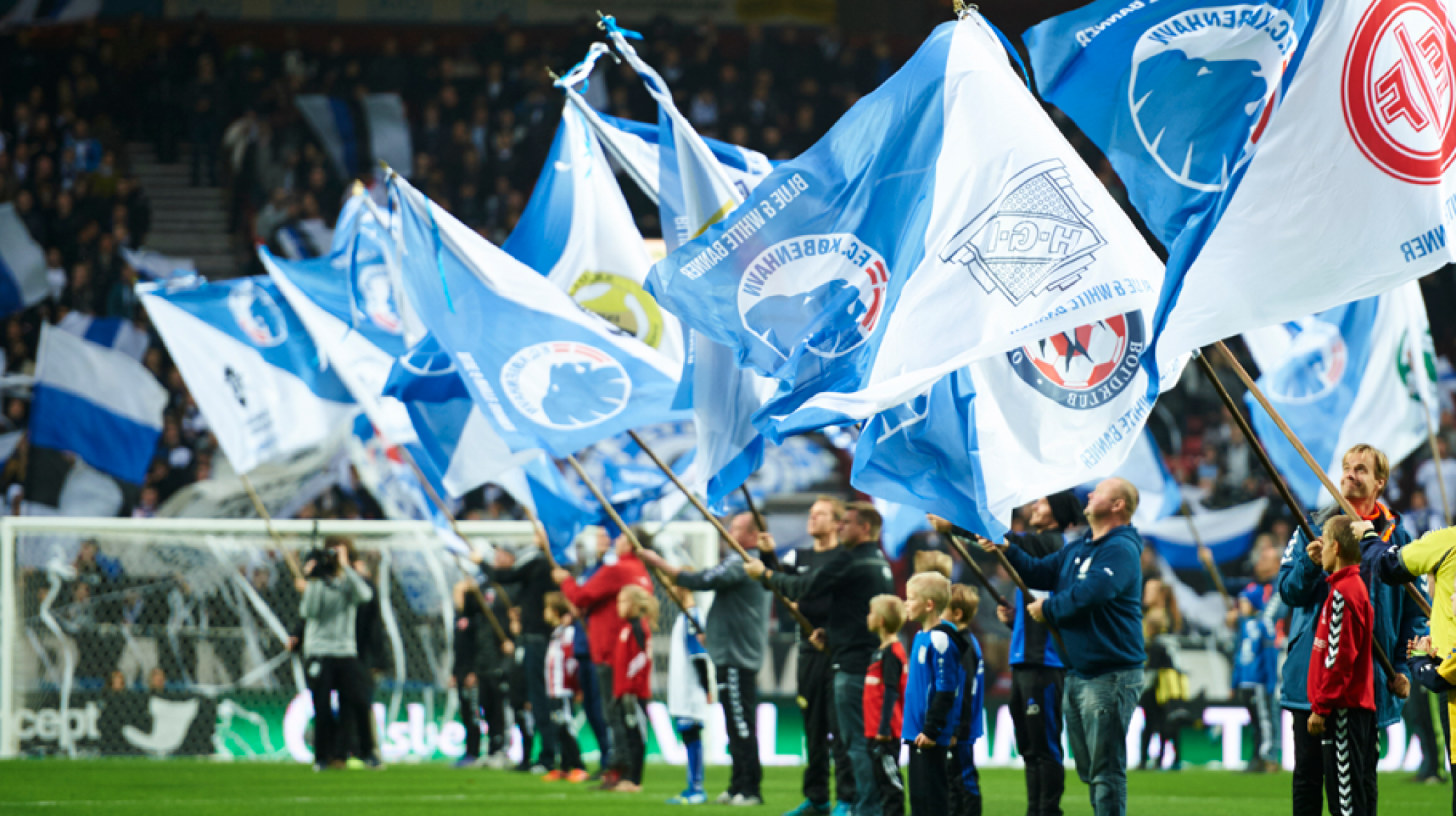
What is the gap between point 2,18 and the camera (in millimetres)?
30453

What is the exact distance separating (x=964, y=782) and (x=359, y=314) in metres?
7.98

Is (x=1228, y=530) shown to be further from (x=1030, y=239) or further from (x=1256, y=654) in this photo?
(x=1030, y=239)

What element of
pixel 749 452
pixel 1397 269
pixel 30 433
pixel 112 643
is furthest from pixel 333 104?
pixel 1397 269

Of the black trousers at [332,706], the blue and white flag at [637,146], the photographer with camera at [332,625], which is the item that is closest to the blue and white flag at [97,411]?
the photographer with camera at [332,625]

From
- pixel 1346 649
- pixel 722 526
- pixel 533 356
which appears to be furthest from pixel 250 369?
pixel 1346 649

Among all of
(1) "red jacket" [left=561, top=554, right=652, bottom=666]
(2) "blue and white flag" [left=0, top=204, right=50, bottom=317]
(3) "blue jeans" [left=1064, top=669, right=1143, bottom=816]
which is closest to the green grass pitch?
(1) "red jacket" [left=561, top=554, right=652, bottom=666]

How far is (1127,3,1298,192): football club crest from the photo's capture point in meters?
7.34

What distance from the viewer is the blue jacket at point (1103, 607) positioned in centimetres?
846

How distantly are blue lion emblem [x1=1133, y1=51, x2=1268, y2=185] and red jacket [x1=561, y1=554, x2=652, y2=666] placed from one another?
782cm

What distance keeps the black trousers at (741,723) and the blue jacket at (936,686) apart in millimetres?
2886

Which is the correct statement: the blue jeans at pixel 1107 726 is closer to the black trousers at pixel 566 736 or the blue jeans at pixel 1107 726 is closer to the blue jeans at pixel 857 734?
the blue jeans at pixel 857 734

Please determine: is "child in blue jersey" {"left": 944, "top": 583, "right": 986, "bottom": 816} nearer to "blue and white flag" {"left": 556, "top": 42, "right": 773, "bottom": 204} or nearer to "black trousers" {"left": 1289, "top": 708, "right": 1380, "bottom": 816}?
"black trousers" {"left": 1289, "top": 708, "right": 1380, "bottom": 816}

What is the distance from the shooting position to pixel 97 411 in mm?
19359

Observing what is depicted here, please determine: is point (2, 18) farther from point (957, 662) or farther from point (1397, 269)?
point (1397, 269)
